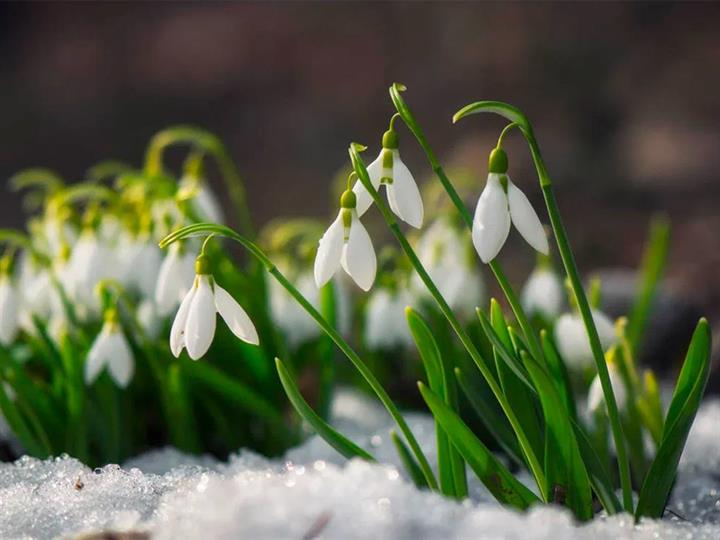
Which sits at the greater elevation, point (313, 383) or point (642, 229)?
point (313, 383)

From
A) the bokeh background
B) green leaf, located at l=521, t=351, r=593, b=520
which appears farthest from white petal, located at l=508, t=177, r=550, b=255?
the bokeh background

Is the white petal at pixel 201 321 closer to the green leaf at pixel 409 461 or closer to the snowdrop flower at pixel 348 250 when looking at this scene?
the snowdrop flower at pixel 348 250

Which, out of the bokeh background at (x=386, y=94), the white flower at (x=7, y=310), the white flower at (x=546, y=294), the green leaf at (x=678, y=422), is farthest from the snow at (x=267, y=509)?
the bokeh background at (x=386, y=94)

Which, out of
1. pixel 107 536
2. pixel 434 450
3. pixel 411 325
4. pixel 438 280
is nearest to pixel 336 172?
pixel 438 280

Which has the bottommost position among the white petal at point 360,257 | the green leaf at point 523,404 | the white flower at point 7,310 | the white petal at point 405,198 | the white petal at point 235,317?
the green leaf at point 523,404

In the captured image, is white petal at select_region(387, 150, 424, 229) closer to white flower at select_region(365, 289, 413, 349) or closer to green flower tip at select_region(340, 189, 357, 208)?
green flower tip at select_region(340, 189, 357, 208)

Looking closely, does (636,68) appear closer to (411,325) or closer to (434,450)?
(434,450)
